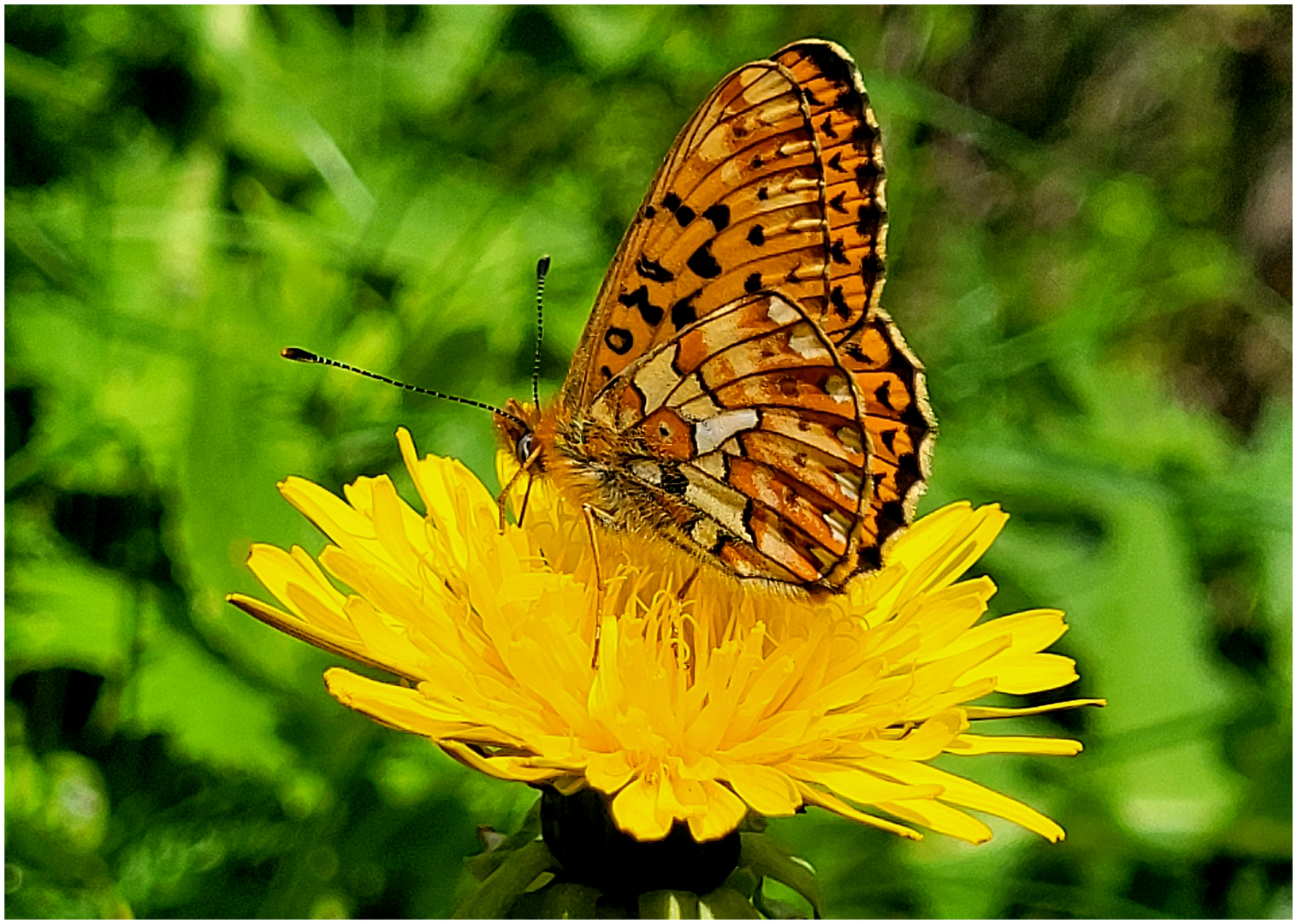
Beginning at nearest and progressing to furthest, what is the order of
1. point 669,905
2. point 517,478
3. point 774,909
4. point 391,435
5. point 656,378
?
point 669,905
point 774,909
point 656,378
point 517,478
point 391,435

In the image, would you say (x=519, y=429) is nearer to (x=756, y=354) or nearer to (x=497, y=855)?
(x=756, y=354)

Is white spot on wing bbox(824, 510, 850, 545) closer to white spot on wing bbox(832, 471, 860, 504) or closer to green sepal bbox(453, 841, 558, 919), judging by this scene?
white spot on wing bbox(832, 471, 860, 504)

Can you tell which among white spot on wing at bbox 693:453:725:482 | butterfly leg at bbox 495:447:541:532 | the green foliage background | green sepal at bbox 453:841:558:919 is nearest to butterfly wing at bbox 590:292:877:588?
white spot on wing at bbox 693:453:725:482

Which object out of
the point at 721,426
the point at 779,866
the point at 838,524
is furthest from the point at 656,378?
the point at 779,866

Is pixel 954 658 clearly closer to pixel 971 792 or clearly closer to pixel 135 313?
pixel 971 792

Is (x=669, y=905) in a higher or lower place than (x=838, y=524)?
lower

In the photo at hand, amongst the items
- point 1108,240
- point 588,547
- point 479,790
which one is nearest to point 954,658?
point 588,547
